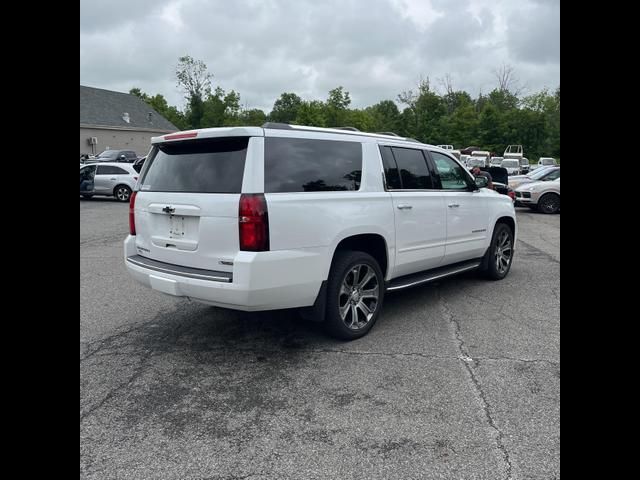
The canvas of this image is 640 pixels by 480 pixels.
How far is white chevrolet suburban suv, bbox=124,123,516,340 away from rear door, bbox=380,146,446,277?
2 cm

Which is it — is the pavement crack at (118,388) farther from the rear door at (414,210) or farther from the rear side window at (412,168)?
the rear side window at (412,168)

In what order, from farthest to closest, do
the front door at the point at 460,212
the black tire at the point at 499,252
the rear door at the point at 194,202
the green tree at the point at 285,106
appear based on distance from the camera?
the green tree at the point at 285,106 → the black tire at the point at 499,252 → the front door at the point at 460,212 → the rear door at the point at 194,202

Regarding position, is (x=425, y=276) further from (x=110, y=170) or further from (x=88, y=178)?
(x=88, y=178)

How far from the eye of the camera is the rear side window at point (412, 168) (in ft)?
17.0

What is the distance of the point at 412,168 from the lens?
211 inches

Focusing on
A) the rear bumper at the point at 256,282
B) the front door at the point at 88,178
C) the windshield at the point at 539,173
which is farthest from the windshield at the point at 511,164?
the rear bumper at the point at 256,282

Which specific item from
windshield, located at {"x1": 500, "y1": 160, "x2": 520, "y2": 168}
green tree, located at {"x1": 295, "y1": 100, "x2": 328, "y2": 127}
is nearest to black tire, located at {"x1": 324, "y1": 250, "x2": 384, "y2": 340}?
windshield, located at {"x1": 500, "y1": 160, "x2": 520, "y2": 168}

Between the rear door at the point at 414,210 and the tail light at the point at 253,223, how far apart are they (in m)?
1.65

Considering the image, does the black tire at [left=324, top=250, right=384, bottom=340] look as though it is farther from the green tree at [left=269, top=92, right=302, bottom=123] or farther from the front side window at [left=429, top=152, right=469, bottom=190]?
the green tree at [left=269, top=92, right=302, bottom=123]

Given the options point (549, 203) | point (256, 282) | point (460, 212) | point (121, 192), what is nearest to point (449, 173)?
point (460, 212)
